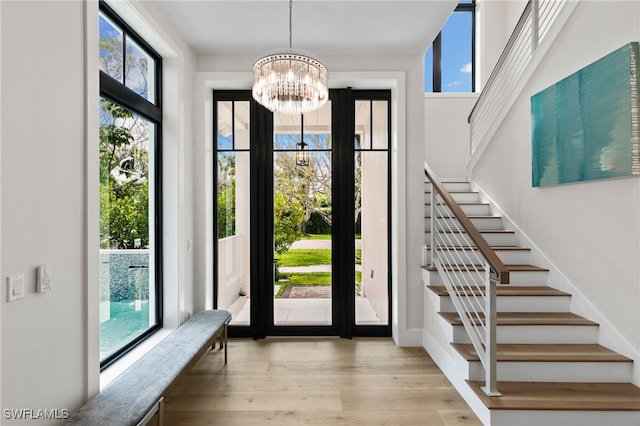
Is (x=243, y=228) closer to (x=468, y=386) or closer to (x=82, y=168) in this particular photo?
(x=82, y=168)

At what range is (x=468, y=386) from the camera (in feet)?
7.68

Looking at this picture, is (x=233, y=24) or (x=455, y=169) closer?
(x=233, y=24)

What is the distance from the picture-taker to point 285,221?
3.68 metres

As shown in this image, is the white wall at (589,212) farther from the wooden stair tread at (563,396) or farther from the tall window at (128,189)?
the tall window at (128,189)

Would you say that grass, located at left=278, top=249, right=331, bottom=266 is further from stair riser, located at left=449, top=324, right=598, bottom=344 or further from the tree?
stair riser, located at left=449, top=324, right=598, bottom=344

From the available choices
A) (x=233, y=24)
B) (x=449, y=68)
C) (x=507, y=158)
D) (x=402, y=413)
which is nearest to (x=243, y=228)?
(x=233, y=24)

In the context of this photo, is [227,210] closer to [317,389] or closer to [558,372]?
[317,389]

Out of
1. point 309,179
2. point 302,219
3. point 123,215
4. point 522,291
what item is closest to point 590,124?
point 522,291

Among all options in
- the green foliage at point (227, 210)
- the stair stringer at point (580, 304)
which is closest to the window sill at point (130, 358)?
the green foliage at point (227, 210)

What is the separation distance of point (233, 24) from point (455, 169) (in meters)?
3.69

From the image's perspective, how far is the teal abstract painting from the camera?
2.20 metres

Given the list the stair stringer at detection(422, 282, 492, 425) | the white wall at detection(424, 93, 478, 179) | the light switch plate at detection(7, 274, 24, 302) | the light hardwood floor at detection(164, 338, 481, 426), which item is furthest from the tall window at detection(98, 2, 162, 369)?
the white wall at detection(424, 93, 478, 179)

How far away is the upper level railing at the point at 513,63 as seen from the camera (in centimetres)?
319

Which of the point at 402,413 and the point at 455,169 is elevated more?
the point at 455,169
